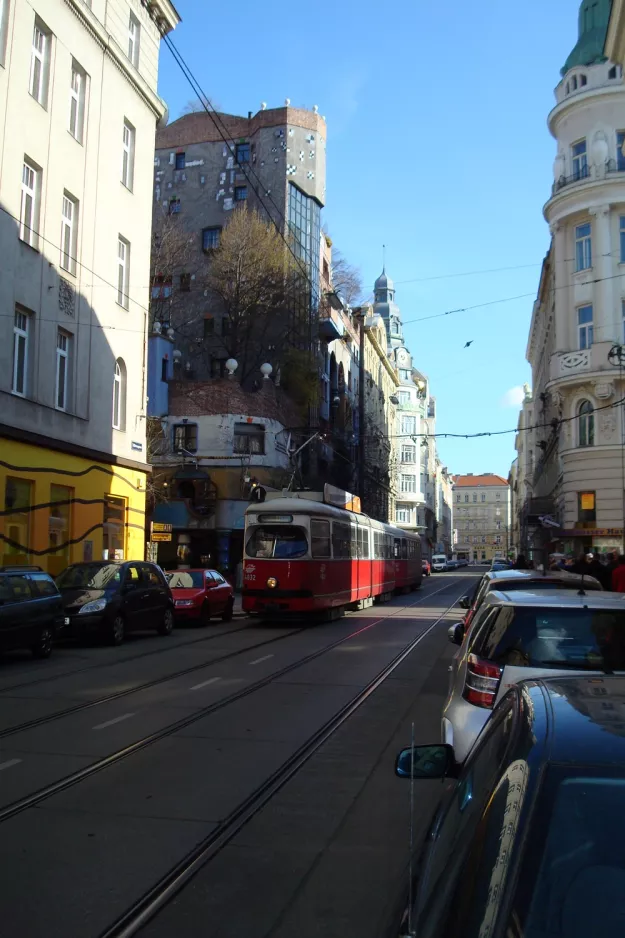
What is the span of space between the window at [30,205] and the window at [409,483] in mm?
71407

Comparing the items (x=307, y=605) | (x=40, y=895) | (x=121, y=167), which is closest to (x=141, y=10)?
(x=121, y=167)

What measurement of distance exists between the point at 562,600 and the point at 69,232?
22.0 metres

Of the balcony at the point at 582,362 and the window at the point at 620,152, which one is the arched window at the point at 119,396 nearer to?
the balcony at the point at 582,362

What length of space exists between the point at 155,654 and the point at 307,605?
21.2 ft

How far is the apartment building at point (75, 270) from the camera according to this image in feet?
70.8

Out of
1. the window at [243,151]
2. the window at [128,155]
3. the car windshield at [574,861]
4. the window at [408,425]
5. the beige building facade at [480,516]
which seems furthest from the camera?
the beige building facade at [480,516]

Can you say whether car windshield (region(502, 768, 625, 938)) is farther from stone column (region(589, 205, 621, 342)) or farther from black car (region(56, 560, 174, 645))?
stone column (region(589, 205, 621, 342))

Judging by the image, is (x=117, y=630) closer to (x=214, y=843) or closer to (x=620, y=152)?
(x=214, y=843)

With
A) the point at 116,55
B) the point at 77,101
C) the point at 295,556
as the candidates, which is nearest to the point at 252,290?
the point at 116,55

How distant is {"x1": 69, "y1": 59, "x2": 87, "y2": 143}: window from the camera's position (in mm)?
25000

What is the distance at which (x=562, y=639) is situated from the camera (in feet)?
19.6

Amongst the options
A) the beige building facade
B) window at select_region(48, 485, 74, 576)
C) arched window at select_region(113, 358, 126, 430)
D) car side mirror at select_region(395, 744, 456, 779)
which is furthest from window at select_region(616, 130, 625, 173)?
the beige building facade

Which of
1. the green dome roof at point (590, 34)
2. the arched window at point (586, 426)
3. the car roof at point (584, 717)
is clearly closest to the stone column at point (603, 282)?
the arched window at point (586, 426)

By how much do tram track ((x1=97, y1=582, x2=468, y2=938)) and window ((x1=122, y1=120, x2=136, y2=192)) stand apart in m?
23.5
